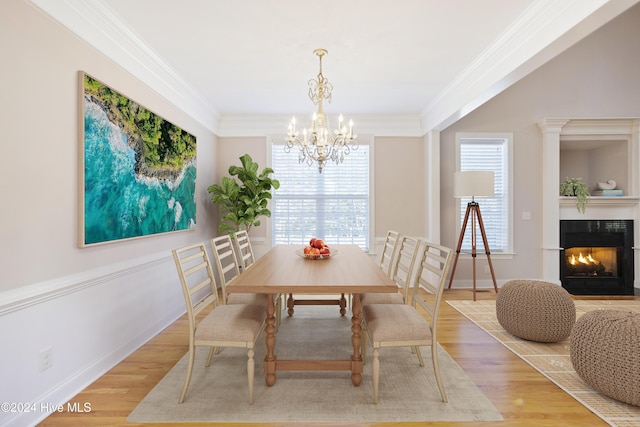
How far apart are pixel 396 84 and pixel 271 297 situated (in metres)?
2.77

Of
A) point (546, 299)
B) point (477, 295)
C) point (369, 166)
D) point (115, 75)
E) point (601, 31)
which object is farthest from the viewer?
point (369, 166)

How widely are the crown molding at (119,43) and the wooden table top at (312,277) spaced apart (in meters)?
1.91

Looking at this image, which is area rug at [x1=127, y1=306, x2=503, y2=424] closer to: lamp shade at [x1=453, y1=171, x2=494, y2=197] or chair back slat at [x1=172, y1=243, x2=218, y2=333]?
chair back slat at [x1=172, y1=243, x2=218, y2=333]

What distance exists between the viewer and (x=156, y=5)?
89.3 inches

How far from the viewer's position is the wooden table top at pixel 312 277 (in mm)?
1915

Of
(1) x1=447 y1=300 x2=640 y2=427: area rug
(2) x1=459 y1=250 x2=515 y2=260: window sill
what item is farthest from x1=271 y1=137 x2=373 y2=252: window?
(1) x1=447 y1=300 x2=640 y2=427: area rug

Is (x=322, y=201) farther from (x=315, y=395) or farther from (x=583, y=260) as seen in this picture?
(x=583, y=260)

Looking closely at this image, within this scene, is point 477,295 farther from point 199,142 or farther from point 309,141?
point 199,142

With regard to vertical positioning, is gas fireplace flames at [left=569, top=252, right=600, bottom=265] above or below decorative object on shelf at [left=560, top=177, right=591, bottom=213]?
below

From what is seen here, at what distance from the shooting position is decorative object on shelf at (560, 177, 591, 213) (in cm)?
468

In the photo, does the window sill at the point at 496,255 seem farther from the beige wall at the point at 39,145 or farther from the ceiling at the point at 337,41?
the beige wall at the point at 39,145

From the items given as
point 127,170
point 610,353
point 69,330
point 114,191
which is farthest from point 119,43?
point 610,353

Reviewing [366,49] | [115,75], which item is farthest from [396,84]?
[115,75]

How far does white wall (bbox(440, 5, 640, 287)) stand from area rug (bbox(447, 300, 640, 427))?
0.95 meters
